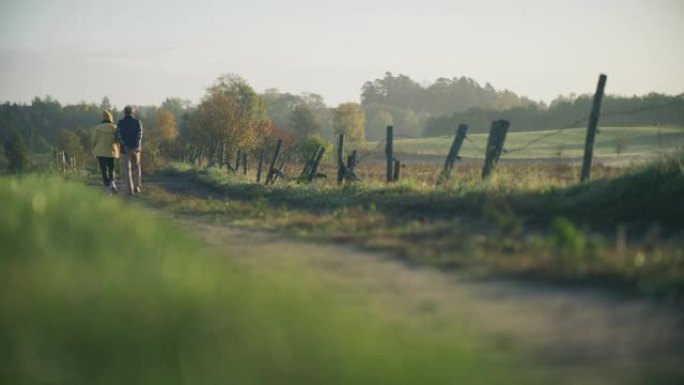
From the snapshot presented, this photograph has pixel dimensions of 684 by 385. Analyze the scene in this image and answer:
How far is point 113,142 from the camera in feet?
58.9

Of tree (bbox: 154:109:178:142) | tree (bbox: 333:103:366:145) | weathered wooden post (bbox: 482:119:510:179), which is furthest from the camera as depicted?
tree (bbox: 333:103:366:145)

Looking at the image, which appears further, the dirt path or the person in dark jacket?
the person in dark jacket

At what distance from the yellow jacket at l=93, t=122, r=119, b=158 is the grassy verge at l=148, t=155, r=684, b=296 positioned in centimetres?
408

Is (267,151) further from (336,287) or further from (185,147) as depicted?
(336,287)

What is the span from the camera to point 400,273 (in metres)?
6.39

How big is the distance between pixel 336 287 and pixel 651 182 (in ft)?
20.9

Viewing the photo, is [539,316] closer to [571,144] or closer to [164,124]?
[571,144]

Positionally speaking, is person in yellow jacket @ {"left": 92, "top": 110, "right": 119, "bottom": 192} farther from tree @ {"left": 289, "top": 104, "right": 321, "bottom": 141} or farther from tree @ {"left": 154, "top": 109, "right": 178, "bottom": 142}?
tree @ {"left": 289, "top": 104, "right": 321, "bottom": 141}

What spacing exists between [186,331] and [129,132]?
15.2 meters

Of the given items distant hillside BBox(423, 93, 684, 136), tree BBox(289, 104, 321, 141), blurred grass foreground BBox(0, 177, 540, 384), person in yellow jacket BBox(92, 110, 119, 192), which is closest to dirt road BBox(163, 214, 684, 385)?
blurred grass foreground BBox(0, 177, 540, 384)

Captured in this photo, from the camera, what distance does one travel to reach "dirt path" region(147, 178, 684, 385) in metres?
3.64

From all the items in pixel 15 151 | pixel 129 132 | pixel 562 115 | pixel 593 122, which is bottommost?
pixel 15 151

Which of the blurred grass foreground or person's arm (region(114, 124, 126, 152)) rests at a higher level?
person's arm (region(114, 124, 126, 152))

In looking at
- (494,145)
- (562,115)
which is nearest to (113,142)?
(494,145)
